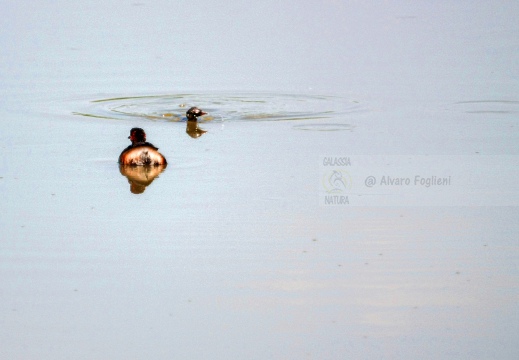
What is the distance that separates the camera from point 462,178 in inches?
461

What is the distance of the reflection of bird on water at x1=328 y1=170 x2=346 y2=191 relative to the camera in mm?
11453

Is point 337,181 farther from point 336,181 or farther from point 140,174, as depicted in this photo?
point 140,174

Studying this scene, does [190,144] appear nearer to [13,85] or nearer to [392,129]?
[392,129]

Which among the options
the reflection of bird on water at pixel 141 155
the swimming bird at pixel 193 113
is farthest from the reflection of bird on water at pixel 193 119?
the reflection of bird on water at pixel 141 155

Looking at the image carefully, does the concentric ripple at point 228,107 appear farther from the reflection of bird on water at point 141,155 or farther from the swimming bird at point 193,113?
the reflection of bird on water at point 141,155

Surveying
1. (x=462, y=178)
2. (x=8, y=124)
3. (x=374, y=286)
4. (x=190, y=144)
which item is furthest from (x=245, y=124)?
(x=374, y=286)

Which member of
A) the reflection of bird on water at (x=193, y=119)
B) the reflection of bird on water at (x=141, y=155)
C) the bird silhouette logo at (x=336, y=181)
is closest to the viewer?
the bird silhouette logo at (x=336, y=181)

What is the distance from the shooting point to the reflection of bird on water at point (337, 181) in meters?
11.5

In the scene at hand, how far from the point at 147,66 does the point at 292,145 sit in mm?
5888

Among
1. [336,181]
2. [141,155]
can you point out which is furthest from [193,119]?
[336,181]

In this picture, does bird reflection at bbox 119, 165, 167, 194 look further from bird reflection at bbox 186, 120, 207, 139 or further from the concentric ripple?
the concentric ripple

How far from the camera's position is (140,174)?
12.3 meters

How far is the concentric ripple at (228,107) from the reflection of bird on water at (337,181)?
2.91 m

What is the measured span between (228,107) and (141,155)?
3523 mm
